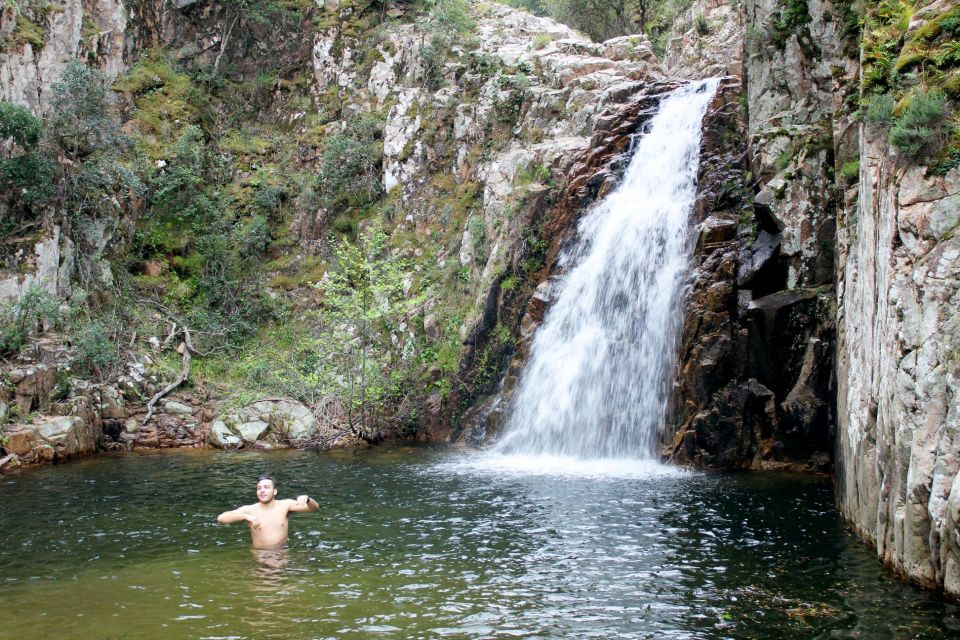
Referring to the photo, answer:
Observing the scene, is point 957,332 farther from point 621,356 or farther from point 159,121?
point 159,121

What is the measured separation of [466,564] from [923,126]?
8.31 meters

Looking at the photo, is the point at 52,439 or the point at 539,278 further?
the point at 539,278

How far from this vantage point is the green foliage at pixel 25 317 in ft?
67.9

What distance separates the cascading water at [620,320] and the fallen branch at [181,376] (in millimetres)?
11400

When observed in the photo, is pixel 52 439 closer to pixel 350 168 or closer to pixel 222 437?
pixel 222 437

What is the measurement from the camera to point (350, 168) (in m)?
31.1

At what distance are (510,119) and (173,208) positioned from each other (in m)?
14.6

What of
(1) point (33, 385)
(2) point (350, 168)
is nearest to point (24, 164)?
(1) point (33, 385)

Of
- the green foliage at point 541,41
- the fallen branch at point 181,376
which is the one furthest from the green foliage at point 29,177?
the green foliage at point 541,41

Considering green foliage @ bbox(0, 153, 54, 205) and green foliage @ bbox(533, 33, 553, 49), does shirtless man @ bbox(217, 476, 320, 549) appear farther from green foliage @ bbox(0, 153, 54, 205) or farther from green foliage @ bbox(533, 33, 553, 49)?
green foliage @ bbox(533, 33, 553, 49)

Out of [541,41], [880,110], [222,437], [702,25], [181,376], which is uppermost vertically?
[702,25]

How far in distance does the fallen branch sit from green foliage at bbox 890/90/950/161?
847 inches

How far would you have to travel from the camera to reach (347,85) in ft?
112

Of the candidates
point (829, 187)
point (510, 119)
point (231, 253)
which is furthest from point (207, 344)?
point (829, 187)
